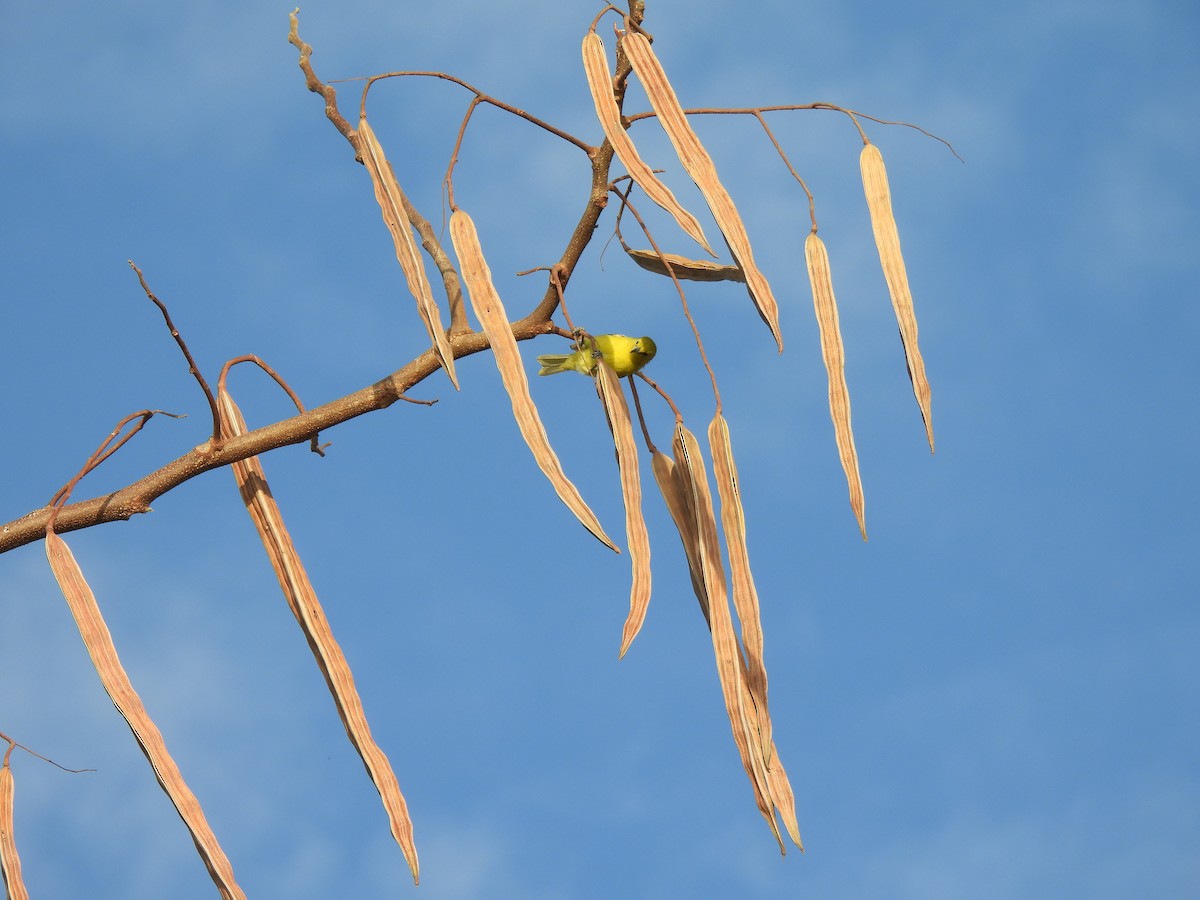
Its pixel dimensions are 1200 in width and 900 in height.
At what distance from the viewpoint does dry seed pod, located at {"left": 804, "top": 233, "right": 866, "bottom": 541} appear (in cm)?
162

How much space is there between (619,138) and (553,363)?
0.60 metres

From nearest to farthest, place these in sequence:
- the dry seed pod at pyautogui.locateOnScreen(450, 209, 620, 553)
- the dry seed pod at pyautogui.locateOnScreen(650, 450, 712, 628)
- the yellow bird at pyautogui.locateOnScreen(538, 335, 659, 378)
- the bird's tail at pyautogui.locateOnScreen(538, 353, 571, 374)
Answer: the dry seed pod at pyautogui.locateOnScreen(450, 209, 620, 553)
the dry seed pod at pyautogui.locateOnScreen(650, 450, 712, 628)
the yellow bird at pyautogui.locateOnScreen(538, 335, 659, 378)
the bird's tail at pyautogui.locateOnScreen(538, 353, 571, 374)

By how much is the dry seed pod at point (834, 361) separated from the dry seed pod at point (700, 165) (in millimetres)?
125

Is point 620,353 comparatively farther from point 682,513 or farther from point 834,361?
point 834,361

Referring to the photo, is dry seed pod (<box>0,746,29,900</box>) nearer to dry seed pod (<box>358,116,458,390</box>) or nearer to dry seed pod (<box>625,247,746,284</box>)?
dry seed pod (<box>358,116,458,390</box>)

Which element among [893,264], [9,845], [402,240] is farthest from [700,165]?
[9,845]

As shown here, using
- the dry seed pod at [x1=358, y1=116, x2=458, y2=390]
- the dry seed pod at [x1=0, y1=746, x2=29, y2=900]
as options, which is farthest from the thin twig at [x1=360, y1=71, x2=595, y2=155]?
the dry seed pod at [x1=0, y1=746, x2=29, y2=900]

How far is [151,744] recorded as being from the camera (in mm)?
1690

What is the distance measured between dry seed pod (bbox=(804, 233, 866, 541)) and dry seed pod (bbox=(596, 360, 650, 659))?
0.83ft

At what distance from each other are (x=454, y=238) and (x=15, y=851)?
3.42 ft

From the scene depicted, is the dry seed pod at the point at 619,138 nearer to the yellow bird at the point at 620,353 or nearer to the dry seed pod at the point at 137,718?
the yellow bird at the point at 620,353

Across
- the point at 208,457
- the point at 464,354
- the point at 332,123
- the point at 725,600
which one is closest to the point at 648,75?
the point at 464,354

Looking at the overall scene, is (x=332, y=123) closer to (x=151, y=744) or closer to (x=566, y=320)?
(x=566, y=320)

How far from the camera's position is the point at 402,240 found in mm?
1724
